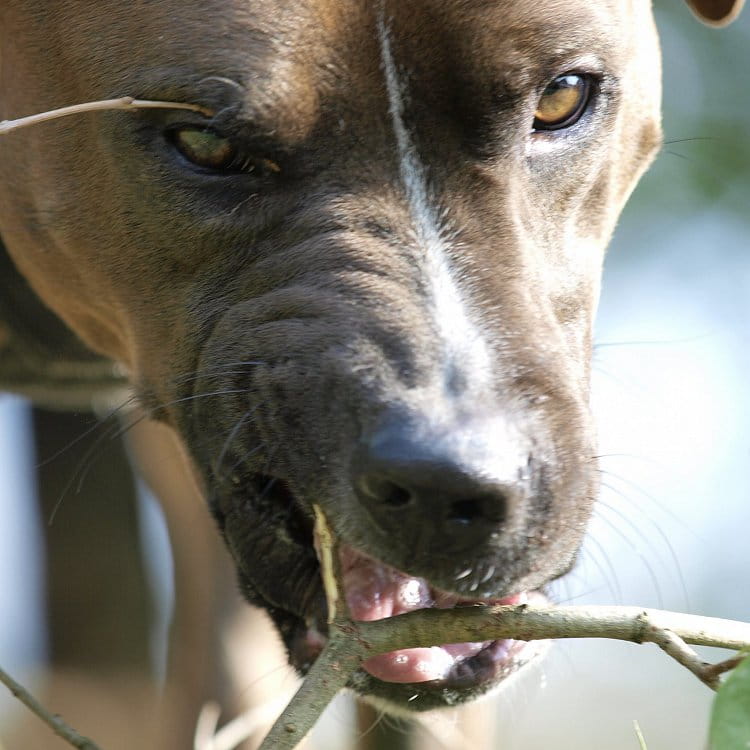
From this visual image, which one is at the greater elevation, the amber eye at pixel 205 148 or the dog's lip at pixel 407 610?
the amber eye at pixel 205 148

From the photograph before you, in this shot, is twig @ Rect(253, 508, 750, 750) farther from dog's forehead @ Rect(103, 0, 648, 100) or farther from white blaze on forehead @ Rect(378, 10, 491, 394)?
dog's forehead @ Rect(103, 0, 648, 100)

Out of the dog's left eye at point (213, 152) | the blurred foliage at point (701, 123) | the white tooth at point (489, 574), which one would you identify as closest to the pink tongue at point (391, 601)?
the white tooth at point (489, 574)

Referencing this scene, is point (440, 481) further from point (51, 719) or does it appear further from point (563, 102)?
point (563, 102)

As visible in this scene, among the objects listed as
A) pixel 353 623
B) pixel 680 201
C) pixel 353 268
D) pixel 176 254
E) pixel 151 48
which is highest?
pixel 680 201

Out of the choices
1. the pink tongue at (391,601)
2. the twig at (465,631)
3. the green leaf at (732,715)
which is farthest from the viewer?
the pink tongue at (391,601)

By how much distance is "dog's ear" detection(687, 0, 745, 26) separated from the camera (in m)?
3.46

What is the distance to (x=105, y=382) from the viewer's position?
444 cm

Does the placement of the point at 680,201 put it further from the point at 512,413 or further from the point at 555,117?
the point at 512,413

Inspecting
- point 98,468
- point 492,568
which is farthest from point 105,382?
point 492,568

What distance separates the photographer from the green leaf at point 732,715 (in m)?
1.54

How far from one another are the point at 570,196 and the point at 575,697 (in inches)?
159

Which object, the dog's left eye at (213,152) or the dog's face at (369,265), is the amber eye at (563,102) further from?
the dog's left eye at (213,152)

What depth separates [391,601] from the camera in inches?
101

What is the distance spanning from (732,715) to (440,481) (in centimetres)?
70
